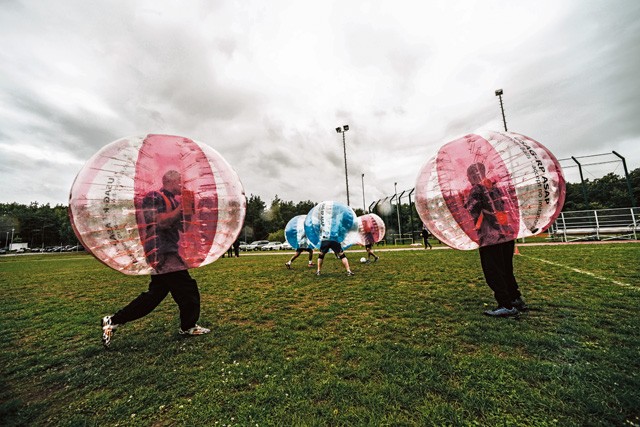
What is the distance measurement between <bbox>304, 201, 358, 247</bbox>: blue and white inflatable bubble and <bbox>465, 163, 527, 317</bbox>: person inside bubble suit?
516cm

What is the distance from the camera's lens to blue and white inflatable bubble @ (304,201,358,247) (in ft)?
30.7

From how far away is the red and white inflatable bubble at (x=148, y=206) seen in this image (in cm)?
320

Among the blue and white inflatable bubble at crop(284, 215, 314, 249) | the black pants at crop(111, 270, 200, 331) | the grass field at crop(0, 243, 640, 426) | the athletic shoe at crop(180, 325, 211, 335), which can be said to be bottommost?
the grass field at crop(0, 243, 640, 426)

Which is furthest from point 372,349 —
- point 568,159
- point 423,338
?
point 568,159

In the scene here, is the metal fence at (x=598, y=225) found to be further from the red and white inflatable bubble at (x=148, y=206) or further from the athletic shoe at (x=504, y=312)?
the red and white inflatable bubble at (x=148, y=206)

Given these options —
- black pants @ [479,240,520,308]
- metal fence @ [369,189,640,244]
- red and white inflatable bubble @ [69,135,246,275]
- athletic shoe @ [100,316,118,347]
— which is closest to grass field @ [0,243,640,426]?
athletic shoe @ [100,316,118,347]

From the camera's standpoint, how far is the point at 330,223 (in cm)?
938

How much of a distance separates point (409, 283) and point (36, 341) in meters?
7.68

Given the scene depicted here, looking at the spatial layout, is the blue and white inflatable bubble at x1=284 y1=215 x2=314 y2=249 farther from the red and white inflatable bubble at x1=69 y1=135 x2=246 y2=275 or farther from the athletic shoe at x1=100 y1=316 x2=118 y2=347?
the red and white inflatable bubble at x1=69 y1=135 x2=246 y2=275

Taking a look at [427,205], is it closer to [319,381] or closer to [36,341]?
[319,381]

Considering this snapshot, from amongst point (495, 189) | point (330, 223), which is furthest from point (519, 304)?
point (330, 223)

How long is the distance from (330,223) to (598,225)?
21.3 meters

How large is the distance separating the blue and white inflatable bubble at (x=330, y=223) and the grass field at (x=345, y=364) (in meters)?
3.35

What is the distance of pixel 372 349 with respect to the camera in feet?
11.7
